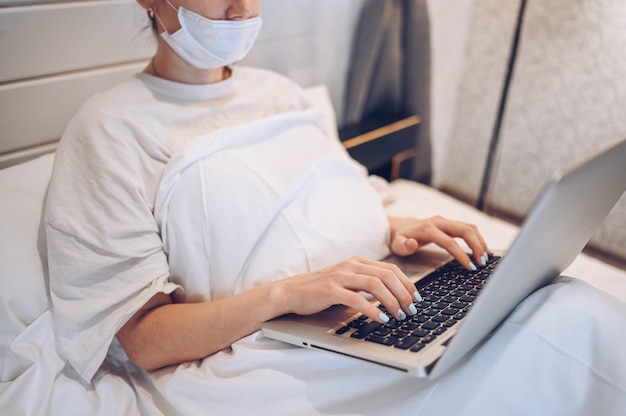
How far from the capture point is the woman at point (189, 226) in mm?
843

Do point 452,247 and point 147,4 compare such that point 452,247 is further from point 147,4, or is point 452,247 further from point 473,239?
point 147,4

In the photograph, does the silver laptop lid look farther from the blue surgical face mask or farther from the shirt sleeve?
the blue surgical face mask

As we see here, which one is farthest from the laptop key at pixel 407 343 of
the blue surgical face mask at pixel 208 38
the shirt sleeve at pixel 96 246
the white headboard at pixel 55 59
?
the white headboard at pixel 55 59

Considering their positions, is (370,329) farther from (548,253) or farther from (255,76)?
(255,76)

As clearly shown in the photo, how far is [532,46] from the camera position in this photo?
66.7 inches

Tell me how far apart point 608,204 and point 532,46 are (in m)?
1.01

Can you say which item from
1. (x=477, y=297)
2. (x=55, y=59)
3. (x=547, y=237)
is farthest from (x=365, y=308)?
(x=55, y=59)

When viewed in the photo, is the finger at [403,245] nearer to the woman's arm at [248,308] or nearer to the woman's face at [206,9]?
the woman's arm at [248,308]

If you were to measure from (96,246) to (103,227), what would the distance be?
3cm

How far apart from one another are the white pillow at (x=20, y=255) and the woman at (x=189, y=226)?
0.25 ft

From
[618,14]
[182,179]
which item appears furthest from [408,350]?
[618,14]

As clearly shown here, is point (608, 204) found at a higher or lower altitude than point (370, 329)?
higher

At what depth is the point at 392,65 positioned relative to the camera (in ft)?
5.78

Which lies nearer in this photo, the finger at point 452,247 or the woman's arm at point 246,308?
the woman's arm at point 246,308
